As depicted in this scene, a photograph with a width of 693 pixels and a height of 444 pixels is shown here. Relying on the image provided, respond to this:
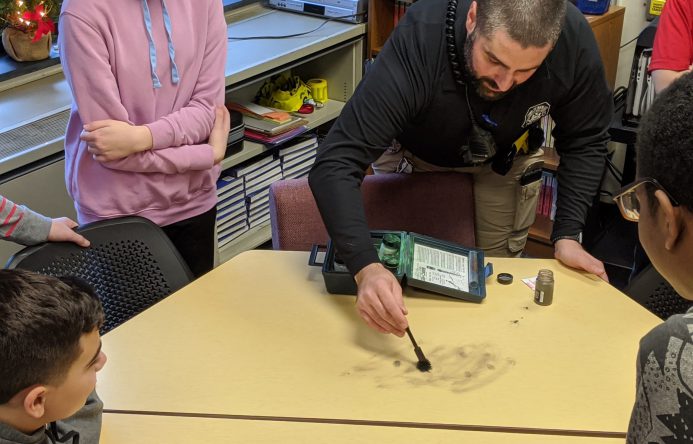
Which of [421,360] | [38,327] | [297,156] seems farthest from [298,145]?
[38,327]

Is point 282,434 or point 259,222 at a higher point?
point 282,434

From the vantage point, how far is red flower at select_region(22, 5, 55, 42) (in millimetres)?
2662

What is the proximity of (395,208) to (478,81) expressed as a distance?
0.47 metres

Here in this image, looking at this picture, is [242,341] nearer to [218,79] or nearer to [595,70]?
[218,79]

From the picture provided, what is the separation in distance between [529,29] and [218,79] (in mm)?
796

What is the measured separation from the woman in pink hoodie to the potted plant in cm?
100

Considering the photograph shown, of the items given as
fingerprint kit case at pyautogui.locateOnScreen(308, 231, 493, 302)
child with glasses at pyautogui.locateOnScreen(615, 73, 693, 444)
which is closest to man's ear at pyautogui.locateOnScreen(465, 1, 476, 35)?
fingerprint kit case at pyautogui.locateOnScreen(308, 231, 493, 302)

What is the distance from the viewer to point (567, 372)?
1453 millimetres

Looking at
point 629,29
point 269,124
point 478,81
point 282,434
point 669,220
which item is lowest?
point 269,124

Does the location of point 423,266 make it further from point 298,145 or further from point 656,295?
point 298,145

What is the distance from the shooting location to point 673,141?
0.87 m

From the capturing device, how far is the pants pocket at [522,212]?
87.6 inches

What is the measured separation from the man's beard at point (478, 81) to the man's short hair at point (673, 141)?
0.84 meters

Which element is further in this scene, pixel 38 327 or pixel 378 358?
pixel 378 358
